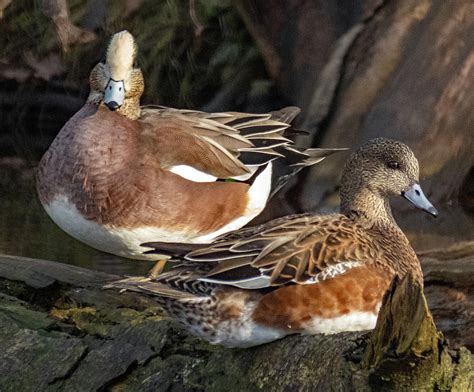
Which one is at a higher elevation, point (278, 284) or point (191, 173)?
point (278, 284)

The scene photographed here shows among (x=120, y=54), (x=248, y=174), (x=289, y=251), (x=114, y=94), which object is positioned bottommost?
(x=248, y=174)

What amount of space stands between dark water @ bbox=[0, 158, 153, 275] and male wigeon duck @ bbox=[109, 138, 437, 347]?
88.5 inches

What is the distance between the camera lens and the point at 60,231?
6.32 meters

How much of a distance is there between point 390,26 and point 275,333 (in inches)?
165

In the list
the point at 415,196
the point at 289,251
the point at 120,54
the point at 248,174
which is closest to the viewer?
the point at 289,251

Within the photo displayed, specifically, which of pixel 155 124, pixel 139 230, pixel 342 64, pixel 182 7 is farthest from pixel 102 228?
pixel 182 7

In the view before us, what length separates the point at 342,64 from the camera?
707 centimetres

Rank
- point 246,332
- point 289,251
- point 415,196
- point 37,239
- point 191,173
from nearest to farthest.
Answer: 1. point 246,332
2. point 289,251
3. point 415,196
4. point 191,173
5. point 37,239

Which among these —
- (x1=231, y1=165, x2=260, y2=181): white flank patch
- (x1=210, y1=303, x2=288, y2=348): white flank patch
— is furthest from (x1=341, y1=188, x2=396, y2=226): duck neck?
(x1=231, y1=165, x2=260, y2=181): white flank patch

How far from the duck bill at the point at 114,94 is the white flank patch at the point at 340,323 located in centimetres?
176

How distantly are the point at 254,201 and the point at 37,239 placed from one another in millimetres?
1687

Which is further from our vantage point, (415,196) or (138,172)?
(138,172)

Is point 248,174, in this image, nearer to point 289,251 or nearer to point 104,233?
point 104,233

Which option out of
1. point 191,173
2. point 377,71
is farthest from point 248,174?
point 377,71
